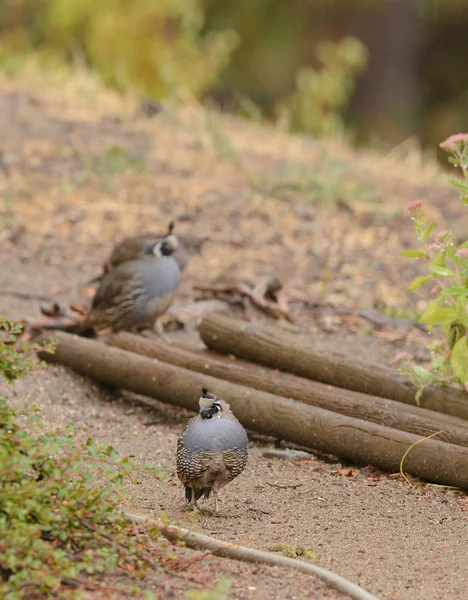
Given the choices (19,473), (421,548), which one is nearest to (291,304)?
(421,548)

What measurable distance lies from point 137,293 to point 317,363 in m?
1.33

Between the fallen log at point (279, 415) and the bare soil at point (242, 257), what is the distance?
0.31 feet

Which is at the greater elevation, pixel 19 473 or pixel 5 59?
pixel 5 59

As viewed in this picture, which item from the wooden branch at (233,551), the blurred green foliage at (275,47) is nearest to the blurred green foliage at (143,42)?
the blurred green foliage at (275,47)

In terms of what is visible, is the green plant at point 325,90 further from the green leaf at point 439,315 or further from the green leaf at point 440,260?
the green leaf at point 439,315

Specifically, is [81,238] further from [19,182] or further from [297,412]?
[297,412]

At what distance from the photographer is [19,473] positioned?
10.2ft

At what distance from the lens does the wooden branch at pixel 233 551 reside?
326 centimetres

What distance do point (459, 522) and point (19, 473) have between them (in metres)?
1.69

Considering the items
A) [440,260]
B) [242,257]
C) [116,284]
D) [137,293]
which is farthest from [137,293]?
[440,260]

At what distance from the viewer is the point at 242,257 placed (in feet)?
25.4

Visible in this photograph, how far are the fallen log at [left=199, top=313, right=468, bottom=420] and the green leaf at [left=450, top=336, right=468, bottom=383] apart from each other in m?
0.23

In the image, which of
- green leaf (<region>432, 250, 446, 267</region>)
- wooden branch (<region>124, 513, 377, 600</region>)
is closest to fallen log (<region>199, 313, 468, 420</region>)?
green leaf (<region>432, 250, 446, 267</region>)

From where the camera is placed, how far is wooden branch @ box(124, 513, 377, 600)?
3.26 metres
